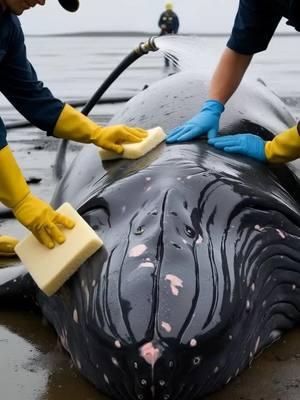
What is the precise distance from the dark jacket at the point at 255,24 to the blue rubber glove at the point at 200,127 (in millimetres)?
419

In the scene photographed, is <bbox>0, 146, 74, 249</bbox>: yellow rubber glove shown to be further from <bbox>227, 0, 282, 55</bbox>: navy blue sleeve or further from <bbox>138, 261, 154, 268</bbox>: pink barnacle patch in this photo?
<bbox>227, 0, 282, 55</bbox>: navy blue sleeve

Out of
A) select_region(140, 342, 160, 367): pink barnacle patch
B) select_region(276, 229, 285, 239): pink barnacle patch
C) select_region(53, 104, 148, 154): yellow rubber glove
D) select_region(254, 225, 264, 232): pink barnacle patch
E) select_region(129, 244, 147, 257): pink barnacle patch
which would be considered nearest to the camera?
select_region(140, 342, 160, 367): pink barnacle patch

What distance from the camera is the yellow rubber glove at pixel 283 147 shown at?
13.7 ft

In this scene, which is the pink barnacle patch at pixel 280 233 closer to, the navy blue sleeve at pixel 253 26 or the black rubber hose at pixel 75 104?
the navy blue sleeve at pixel 253 26

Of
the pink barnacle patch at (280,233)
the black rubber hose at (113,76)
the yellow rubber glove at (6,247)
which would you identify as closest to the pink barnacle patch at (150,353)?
the pink barnacle patch at (280,233)

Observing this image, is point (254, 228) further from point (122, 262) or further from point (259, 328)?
point (122, 262)

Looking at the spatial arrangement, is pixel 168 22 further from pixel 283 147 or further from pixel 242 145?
pixel 242 145

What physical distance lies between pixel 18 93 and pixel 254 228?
1826 millimetres

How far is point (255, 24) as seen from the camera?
4523 millimetres

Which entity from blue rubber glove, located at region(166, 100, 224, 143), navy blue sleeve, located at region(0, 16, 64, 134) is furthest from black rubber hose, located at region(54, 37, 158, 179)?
blue rubber glove, located at region(166, 100, 224, 143)

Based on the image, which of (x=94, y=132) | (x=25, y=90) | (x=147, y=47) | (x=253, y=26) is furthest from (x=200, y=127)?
(x=147, y=47)

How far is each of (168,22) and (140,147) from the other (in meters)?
29.8

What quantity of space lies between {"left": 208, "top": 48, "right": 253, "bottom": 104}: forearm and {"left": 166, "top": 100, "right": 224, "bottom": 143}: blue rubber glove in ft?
0.64

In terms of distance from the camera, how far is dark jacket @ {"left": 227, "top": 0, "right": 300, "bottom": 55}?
441 cm
